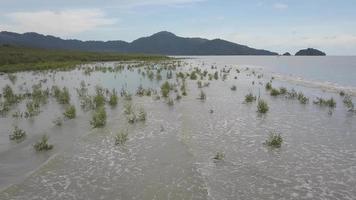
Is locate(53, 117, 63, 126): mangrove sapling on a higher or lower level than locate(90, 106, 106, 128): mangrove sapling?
lower

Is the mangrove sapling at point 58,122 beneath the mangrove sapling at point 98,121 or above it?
beneath

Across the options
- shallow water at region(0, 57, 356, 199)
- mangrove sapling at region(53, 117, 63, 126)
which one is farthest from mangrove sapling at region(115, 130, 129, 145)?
mangrove sapling at region(53, 117, 63, 126)

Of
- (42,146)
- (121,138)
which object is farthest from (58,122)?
(121,138)

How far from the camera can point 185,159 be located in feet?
39.7

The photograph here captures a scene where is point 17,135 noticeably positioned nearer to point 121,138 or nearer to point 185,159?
point 121,138

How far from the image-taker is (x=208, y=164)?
11.6 meters

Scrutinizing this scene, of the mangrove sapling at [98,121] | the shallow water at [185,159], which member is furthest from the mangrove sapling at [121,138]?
the mangrove sapling at [98,121]

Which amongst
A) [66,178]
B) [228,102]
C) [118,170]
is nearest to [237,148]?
[118,170]

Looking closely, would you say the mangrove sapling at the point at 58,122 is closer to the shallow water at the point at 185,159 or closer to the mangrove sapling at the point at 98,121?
the shallow water at the point at 185,159

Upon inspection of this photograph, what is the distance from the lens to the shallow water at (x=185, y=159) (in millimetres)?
9602

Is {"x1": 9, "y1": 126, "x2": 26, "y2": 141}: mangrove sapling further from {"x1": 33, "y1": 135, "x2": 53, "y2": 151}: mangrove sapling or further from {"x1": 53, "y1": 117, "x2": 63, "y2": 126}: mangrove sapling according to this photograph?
{"x1": 53, "y1": 117, "x2": 63, "y2": 126}: mangrove sapling

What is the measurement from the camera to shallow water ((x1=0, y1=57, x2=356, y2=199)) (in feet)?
31.5

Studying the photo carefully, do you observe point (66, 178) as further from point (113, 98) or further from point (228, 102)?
point (228, 102)

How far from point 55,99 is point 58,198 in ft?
54.3
